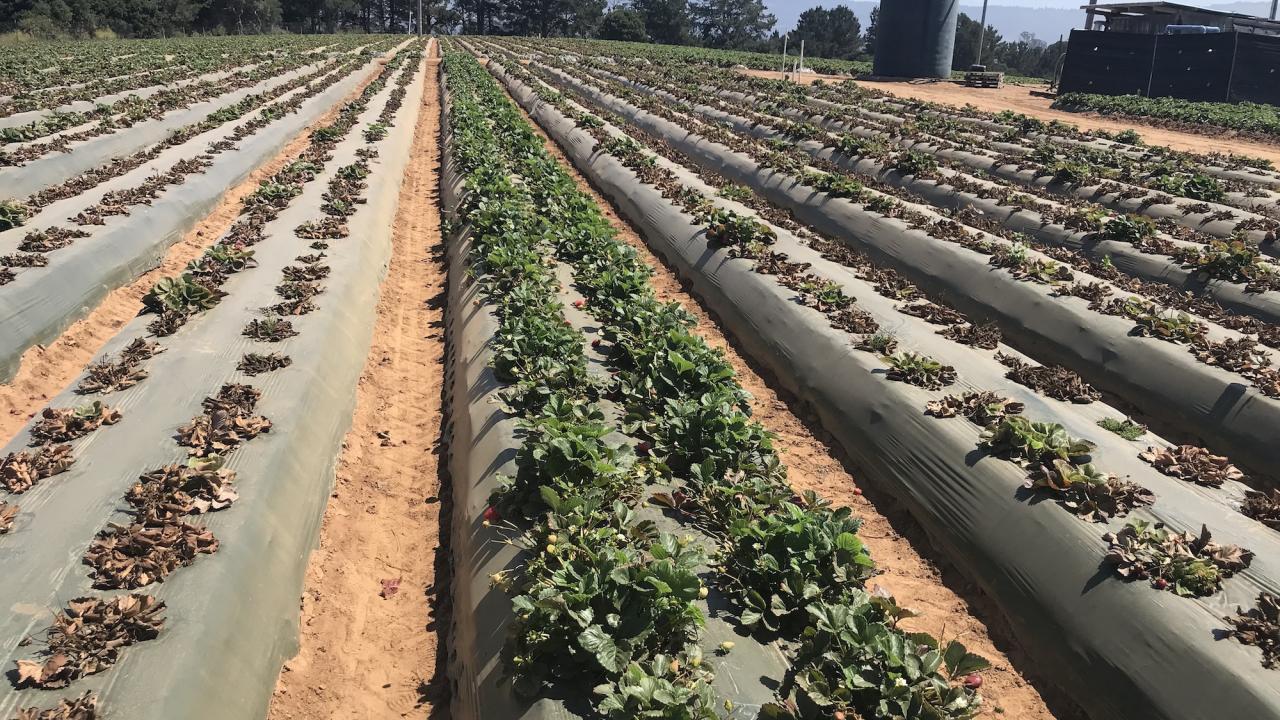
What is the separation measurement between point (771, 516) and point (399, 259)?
11.2m

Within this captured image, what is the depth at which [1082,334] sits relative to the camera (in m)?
10.2

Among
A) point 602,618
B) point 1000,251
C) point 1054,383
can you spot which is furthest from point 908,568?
point 1000,251

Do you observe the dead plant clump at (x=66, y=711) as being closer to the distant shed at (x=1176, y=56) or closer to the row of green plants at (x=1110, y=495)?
the row of green plants at (x=1110, y=495)

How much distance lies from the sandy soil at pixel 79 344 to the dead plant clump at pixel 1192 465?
1213cm

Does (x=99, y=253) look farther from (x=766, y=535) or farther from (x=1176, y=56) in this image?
(x=1176, y=56)

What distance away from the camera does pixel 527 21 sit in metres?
123

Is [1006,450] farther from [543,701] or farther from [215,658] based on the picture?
[215,658]

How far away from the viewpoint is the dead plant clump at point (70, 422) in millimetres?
6820

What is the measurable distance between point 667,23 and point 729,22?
1532 cm

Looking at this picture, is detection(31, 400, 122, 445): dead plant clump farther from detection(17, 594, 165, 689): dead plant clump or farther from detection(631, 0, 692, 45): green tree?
detection(631, 0, 692, 45): green tree

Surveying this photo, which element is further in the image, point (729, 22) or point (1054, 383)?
point (729, 22)

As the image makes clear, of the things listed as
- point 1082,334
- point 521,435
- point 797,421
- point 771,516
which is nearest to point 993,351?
point 1082,334

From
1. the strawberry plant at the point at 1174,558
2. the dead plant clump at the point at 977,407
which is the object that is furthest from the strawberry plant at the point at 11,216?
the strawberry plant at the point at 1174,558

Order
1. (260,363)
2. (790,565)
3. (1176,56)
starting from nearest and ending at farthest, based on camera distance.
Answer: (790,565) → (260,363) → (1176,56)
